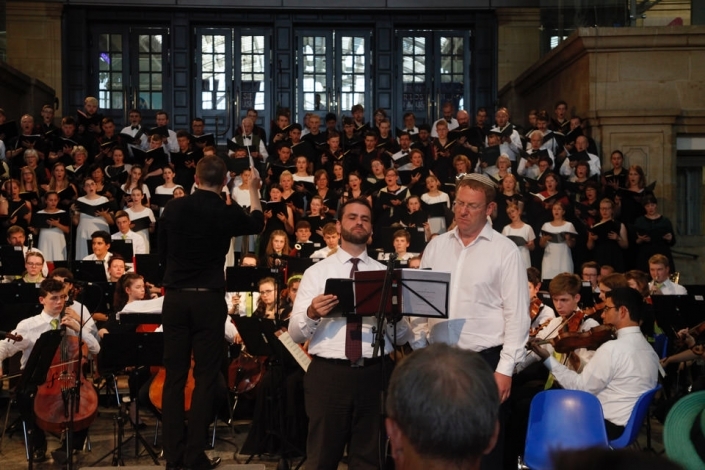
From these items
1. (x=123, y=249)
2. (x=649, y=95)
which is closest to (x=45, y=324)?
(x=123, y=249)

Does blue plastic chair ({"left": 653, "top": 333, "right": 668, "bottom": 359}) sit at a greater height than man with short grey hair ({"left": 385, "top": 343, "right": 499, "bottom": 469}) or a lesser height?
lesser

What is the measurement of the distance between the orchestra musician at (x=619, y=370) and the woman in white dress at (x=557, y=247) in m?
5.89

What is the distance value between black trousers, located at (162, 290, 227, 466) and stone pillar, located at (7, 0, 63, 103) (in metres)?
14.2

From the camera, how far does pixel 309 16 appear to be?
19266 millimetres

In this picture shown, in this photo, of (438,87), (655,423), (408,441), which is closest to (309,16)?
(438,87)

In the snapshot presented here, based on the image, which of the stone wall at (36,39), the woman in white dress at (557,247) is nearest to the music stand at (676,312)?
the woman in white dress at (557,247)

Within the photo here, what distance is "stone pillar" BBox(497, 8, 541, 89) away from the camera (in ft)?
62.3

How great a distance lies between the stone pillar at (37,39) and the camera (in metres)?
18.4

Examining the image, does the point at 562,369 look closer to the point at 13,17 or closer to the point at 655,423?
the point at 655,423

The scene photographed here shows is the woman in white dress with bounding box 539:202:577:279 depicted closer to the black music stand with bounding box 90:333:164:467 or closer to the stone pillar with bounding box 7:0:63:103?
the black music stand with bounding box 90:333:164:467

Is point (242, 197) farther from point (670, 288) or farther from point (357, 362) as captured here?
point (357, 362)

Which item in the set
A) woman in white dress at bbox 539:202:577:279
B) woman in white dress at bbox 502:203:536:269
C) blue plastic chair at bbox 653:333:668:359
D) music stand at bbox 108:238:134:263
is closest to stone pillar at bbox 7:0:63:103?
music stand at bbox 108:238:134:263

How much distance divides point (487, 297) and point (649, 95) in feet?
34.2

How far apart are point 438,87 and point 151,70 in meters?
5.72
